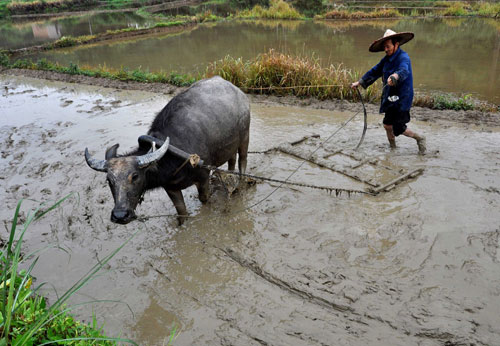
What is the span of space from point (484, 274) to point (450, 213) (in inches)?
35.8

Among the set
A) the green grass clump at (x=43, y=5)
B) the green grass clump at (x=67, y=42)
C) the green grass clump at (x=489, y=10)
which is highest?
the green grass clump at (x=43, y=5)

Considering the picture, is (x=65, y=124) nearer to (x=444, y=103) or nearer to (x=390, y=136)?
(x=390, y=136)

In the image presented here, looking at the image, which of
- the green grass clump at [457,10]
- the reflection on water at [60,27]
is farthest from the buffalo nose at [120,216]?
the green grass clump at [457,10]

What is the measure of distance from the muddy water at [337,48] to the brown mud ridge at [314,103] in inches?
74.9

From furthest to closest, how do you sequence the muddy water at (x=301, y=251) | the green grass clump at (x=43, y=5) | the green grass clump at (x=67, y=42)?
the green grass clump at (x=43, y=5)
the green grass clump at (x=67, y=42)
the muddy water at (x=301, y=251)

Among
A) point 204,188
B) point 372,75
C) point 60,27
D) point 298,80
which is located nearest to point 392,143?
point 372,75

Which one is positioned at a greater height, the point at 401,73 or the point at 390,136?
the point at 401,73

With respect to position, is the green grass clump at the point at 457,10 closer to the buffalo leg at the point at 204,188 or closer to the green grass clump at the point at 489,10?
the green grass clump at the point at 489,10

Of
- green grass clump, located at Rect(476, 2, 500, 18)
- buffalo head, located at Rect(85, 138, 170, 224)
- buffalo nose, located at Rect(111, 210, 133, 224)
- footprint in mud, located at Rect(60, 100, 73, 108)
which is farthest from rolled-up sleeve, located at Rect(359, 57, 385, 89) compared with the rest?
green grass clump, located at Rect(476, 2, 500, 18)

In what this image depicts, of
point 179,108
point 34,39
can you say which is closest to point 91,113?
point 179,108

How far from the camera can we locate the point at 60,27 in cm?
2367

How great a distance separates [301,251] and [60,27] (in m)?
26.8

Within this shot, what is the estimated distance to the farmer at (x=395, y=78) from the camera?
4227 mm

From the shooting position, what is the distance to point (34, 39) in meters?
19.5
